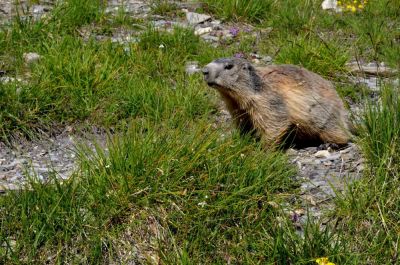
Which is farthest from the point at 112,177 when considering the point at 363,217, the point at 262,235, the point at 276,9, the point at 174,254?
the point at 276,9

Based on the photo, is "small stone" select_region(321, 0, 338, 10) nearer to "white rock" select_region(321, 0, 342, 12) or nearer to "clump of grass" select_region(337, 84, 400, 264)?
"white rock" select_region(321, 0, 342, 12)

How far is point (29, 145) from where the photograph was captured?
5852 millimetres

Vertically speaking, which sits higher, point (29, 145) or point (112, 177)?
point (112, 177)

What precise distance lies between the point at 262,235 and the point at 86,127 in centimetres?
249

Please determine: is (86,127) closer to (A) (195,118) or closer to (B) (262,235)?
(A) (195,118)

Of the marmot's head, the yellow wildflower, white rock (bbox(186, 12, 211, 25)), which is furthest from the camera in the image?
white rock (bbox(186, 12, 211, 25))

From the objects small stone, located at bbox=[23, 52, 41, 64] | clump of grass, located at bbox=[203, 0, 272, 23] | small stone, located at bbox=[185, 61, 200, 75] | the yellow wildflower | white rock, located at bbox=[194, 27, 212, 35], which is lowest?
small stone, located at bbox=[185, 61, 200, 75]

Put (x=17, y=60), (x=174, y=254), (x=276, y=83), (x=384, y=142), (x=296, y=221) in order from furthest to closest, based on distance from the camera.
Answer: (x=17, y=60) → (x=276, y=83) → (x=384, y=142) → (x=296, y=221) → (x=174, y=254)

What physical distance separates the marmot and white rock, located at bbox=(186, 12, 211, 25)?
2855mm

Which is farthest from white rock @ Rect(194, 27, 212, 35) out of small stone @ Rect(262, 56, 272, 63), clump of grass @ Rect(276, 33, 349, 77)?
clump of grass @ Rect(276, 33, 349, 77)

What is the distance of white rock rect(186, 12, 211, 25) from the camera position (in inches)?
350

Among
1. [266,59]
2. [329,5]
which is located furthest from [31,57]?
[329,5]

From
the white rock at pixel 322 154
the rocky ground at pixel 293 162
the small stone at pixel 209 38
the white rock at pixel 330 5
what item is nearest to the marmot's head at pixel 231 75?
the rocky ground at pixel 293 162

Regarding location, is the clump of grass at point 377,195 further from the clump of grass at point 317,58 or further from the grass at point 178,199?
the clump of grass at point 317,58
